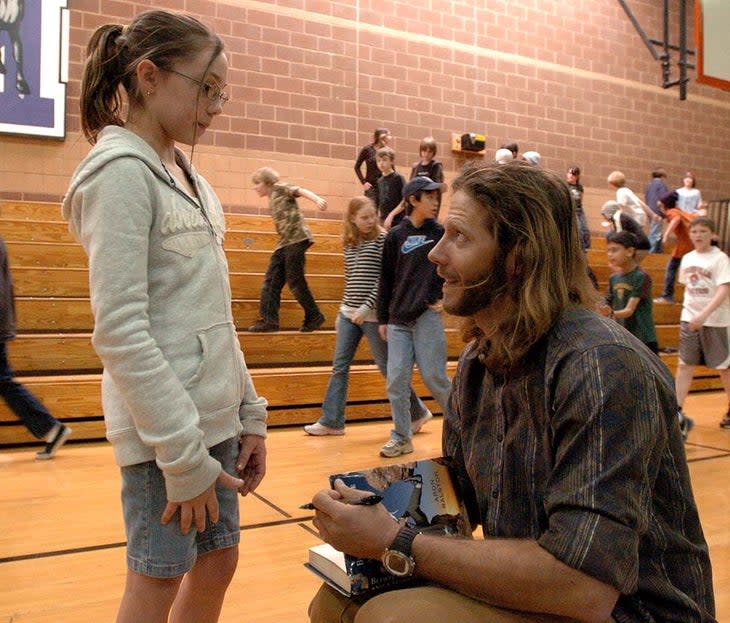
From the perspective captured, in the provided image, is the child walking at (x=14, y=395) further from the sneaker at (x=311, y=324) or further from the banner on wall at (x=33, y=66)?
the banner on wall at (x=33, y=66)

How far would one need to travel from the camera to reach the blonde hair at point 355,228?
14.9ft

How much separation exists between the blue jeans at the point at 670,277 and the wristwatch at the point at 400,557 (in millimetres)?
7765

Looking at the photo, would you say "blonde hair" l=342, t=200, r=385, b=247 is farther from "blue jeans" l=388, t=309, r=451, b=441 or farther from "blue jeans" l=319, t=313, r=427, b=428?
"blue jeans" l=388, t=309, r=451, b=441

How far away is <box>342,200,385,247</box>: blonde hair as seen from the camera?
4.53m

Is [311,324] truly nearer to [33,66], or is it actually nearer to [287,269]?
[287,269]

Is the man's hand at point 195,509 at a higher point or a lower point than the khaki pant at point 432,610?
higher

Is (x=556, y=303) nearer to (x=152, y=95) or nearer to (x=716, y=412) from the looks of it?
(x=152, y=95)

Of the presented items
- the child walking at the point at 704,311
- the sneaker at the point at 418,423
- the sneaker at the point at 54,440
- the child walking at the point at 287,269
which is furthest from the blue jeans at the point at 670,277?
the sneaker at the point at 54,440

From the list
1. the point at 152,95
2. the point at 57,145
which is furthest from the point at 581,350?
the point at 57,145

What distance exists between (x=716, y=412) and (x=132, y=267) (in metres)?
5.61

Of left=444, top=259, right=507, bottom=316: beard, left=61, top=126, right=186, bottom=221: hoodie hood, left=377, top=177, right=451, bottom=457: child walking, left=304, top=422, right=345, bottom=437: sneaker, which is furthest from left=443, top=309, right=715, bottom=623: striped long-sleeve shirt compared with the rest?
left=304, top=422, right=345, bottom=437: sneaker

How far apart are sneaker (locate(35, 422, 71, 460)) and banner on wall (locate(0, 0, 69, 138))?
15.6ft

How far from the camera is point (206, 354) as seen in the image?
4.21ft

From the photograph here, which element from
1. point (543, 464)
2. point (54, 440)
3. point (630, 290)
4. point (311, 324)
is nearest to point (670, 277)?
point (630, 290)
